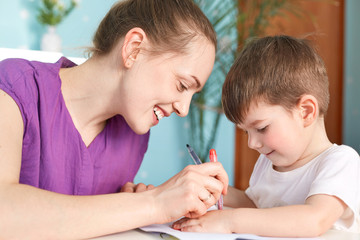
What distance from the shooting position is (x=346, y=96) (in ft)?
10.9

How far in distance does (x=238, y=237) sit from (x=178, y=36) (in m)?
0.47

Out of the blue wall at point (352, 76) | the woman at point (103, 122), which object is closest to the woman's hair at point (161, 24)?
the woman at point (103, 122)

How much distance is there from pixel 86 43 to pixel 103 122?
1065 millimetres

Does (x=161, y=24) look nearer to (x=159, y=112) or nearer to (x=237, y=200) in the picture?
(x=159, y=112)

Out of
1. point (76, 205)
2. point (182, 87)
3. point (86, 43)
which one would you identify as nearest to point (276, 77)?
point (182, 87)

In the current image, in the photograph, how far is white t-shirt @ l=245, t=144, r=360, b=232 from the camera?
0.83m

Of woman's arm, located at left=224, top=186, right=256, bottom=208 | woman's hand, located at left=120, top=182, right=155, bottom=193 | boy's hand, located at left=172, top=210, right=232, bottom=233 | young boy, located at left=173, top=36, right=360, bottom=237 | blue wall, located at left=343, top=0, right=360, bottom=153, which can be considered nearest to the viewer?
boy's hand, located at left=172, top=210, right=232, bottom=233

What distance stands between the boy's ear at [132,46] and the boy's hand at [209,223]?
1.24 feet

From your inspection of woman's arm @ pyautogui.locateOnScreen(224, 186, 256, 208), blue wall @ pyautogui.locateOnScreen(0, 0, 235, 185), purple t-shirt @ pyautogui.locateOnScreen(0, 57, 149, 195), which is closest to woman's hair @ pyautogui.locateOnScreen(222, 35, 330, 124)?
woman's arm @ pyautogui.locateOnScreen(224, 186, 256, 208)

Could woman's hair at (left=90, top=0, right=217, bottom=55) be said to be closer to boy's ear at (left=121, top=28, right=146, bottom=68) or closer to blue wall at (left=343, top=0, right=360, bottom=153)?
boy's ear at (left=121, top=28, right=146, bottom=68)

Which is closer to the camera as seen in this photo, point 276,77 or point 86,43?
point 276,77

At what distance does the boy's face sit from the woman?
165 millimetres

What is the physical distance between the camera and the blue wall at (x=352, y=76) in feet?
10.5

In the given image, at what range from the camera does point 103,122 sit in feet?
3.62
